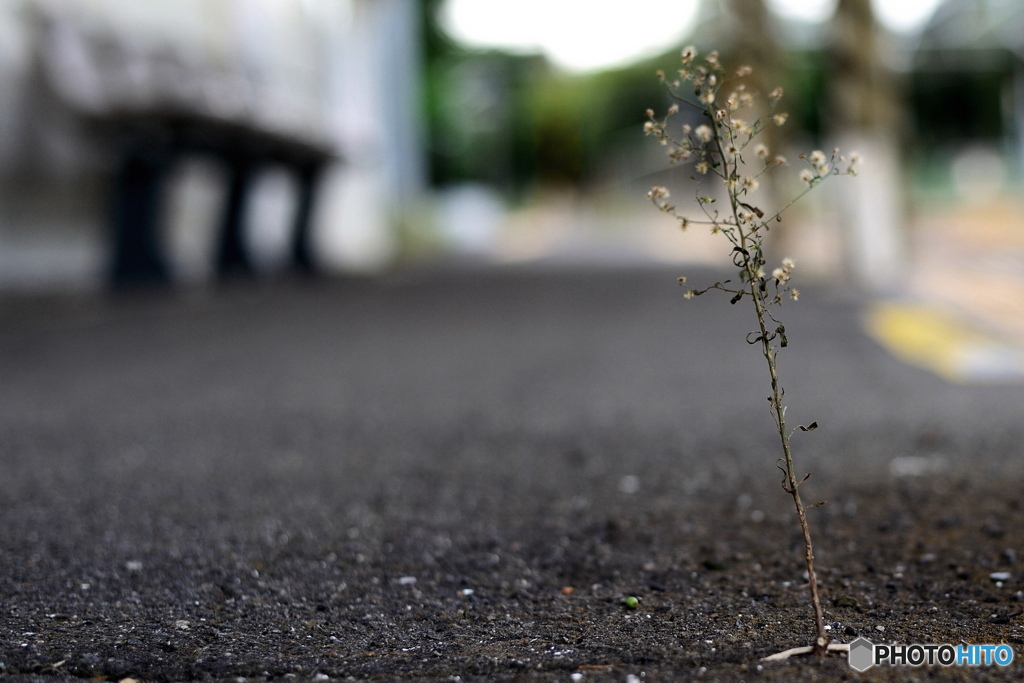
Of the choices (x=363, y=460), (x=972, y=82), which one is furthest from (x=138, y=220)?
(x=972, y=82)

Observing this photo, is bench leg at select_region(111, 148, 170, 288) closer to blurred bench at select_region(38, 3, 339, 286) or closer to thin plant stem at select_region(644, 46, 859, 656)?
blurred bench at select_region(38, 3, 339, 286)

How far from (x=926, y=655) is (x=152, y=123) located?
8.59 m

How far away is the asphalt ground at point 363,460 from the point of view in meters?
1.96

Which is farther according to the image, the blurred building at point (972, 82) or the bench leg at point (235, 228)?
the blurred building at point (972, 82)

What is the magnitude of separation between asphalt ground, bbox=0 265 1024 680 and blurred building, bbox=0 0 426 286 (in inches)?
109

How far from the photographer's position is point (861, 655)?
5.45ft

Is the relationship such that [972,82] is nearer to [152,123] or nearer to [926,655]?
[152,123]

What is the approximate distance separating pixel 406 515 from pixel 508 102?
69.6 metres

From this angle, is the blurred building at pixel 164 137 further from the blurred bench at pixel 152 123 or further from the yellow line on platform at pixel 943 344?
the yellow line on platform at pixel 943 344

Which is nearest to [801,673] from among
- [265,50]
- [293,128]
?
[293,128]

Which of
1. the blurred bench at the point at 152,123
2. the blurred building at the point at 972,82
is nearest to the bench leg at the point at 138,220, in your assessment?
the blurred bench at the point at 152,123

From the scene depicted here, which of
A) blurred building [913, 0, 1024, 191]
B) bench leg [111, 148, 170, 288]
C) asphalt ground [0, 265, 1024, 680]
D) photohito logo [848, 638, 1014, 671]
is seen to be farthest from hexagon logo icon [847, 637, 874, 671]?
blurred building [913, 0, 1024, 191]

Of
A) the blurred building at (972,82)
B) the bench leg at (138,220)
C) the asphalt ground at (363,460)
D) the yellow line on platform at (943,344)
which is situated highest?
the blurred building at (972,82)

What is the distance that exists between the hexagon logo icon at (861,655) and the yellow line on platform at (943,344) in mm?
2885
